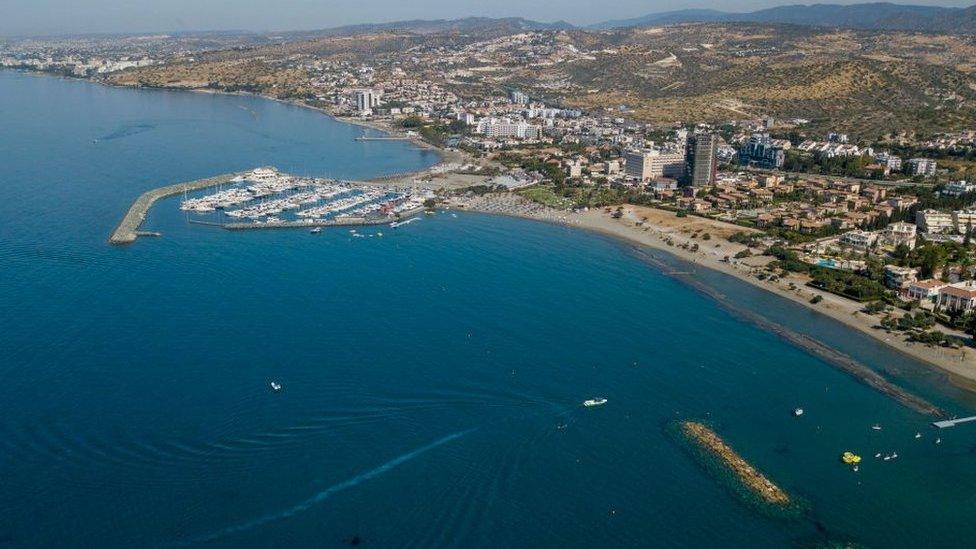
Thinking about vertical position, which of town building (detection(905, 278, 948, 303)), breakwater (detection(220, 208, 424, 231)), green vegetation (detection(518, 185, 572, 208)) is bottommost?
town building (detection(905, 278, 948, 303))

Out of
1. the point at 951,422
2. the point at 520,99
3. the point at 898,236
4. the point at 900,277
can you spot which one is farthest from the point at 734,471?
the point at 520,99

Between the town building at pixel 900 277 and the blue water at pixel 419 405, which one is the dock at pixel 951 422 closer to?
the blue water at pixel 419 405

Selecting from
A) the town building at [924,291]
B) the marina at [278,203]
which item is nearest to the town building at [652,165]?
the marina at [278,203]

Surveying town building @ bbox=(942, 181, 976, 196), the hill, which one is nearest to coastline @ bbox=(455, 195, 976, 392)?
town building @ bbox=(942, 181, 976, 196)

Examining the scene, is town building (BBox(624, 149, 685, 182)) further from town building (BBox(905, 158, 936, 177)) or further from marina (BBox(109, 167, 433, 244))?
town building (BBox(905, 158, 936, 177))

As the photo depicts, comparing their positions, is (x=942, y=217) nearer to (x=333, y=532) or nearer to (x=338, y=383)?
(x=338, y=383)

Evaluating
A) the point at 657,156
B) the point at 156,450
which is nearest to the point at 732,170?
the point at 657,156

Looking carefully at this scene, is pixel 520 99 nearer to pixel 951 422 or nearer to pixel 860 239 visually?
pixel 860 239
